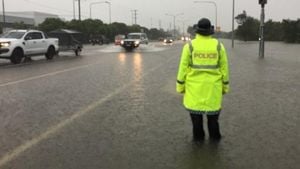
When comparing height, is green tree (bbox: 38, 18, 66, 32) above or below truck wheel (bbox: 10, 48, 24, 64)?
above

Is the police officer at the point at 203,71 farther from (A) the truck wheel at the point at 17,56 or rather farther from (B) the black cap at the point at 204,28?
(A) the truck wheel at the point at 17,56

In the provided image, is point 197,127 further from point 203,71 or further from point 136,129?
point 136,129

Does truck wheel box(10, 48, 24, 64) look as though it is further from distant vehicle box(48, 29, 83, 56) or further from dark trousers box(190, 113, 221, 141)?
dark trousers box(190, 113, 221, 141)

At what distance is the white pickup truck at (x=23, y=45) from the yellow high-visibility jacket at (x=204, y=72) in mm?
21009

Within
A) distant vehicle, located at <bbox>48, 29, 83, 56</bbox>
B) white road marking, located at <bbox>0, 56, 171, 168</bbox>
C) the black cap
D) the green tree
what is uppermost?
the green tree

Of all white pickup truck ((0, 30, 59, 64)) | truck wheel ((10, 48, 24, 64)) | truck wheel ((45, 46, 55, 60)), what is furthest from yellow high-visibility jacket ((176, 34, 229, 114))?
truck wheel ((45, 46, 55, 60))

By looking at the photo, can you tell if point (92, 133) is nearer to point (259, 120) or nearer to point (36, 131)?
point (36, 131)

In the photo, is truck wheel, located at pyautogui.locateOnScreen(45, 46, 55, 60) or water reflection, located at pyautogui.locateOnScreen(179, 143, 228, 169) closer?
water reflection, located at pyautogui.locateOnScreen(179, 143, 228, 169)

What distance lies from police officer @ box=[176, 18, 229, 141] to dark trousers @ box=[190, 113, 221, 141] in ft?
0.52

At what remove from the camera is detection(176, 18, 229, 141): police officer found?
696 centimetres

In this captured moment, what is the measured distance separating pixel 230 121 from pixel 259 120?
550 mm

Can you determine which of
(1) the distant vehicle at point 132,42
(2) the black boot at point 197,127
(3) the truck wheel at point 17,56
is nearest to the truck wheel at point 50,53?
(3) the truck wheel at point 17,56

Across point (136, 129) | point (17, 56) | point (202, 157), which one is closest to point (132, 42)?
point (17, 56)

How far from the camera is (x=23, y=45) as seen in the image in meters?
27.8
